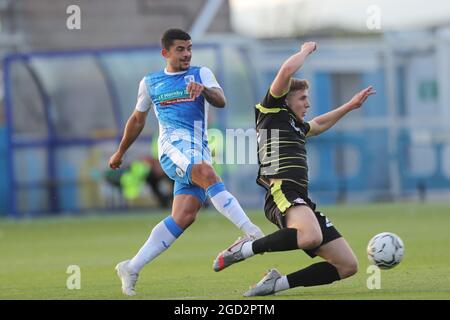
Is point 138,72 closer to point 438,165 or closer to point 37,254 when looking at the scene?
point 438,165

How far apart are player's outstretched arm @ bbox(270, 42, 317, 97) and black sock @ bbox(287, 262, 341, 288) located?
1.46 m

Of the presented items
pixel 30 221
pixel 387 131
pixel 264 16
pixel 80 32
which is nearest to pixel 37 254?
pixel 30 221

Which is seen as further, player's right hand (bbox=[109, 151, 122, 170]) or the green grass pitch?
player's right hand (bbox=[109, 151, 122, 170])

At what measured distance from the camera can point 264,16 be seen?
42031mm

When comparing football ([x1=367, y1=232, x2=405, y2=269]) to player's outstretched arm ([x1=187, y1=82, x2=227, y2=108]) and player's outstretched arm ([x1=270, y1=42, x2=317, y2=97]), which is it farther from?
player's outstretched arm ([x1=187, y1=82, x2=227, y2=108])

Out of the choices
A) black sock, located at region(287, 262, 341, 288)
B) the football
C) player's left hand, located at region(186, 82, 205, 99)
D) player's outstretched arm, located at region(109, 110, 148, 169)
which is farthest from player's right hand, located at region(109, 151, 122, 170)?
the football

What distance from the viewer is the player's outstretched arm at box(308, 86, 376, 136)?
1066 centimetres

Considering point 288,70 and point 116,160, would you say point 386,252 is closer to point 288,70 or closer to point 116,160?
point 288,70

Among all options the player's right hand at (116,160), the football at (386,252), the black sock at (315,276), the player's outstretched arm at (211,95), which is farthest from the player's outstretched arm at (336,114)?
the player's right hand at (116,160)

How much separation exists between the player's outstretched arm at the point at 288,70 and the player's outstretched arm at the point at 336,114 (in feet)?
2.44

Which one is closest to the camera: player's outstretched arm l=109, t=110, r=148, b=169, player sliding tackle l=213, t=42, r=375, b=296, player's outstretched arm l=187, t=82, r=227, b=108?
player sliding tackle l=213, t=42, r=375, b=296

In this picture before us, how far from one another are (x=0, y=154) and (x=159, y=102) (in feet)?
63.3

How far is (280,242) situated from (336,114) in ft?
5.12

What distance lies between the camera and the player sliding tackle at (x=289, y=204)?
9953 mm
